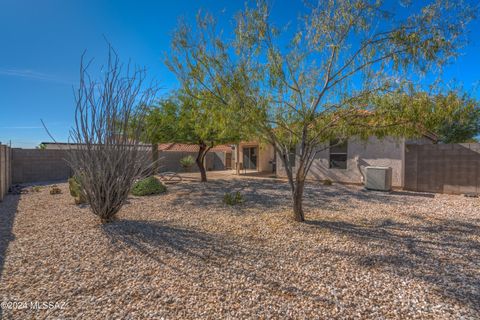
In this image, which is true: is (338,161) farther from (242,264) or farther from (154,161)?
(242,264)

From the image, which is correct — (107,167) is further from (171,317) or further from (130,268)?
(171,317)

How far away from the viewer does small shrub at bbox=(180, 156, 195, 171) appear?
65.6 ft

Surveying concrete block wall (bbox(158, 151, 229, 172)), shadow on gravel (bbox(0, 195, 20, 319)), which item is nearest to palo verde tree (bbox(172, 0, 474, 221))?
shadow on gravel (bbox(0, 195, 20, 319))

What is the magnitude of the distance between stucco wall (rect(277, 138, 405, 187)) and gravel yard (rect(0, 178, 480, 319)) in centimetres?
443

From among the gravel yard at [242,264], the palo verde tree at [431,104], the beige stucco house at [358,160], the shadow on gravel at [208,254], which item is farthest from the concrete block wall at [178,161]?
the palo verde tree at [431,104]

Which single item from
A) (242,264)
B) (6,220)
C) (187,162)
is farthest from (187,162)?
(242,264)

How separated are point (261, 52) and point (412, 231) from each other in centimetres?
463

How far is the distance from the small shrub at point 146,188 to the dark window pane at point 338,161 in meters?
8.31

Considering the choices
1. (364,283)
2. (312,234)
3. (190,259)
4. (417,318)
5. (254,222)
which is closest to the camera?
(417,318)

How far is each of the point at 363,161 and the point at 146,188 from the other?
9.51 meters

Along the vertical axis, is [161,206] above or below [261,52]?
below

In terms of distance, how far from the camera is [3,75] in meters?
8.84

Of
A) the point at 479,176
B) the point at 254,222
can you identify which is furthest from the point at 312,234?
the point at 479,176

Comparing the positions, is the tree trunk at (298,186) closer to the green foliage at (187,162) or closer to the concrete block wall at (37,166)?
the concrete block wall at (37,166)
